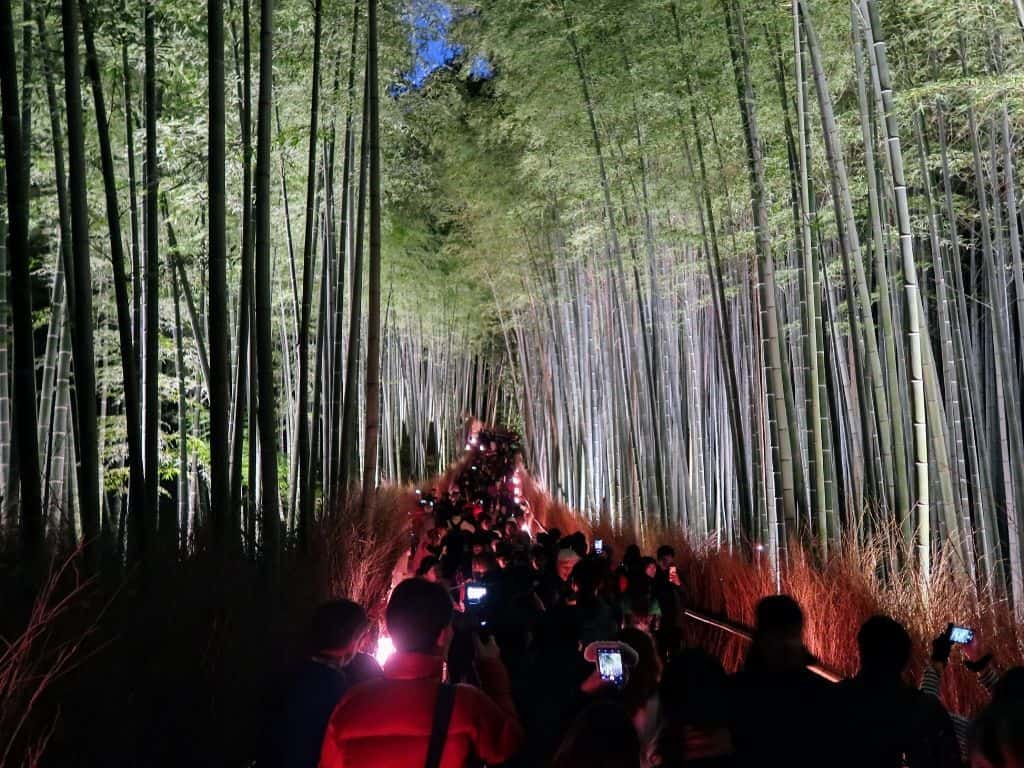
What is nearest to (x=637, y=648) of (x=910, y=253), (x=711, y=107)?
(x=910, y=253)

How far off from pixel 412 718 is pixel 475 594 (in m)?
2.11

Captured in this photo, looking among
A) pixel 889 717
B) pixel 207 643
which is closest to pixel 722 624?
pixel 207 643

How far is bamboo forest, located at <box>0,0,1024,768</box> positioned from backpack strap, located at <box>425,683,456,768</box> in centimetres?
22

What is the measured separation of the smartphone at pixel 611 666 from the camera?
2402 mm

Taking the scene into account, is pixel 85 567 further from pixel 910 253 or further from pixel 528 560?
pixel 910 253

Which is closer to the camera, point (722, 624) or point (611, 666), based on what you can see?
point (611, 666)

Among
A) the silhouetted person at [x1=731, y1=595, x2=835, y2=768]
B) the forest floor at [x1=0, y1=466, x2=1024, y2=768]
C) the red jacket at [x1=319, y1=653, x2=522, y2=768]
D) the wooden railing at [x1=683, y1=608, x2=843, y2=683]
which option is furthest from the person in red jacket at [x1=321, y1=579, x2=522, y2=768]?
the wooden railing at [x1=683, y1=608, x2=843, y2=683]

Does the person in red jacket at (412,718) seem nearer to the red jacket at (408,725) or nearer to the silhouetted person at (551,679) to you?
the red jacket at (408,725)

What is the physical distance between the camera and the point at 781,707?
6.93ft

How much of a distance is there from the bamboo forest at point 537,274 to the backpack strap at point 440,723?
0.73ft

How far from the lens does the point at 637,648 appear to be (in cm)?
249

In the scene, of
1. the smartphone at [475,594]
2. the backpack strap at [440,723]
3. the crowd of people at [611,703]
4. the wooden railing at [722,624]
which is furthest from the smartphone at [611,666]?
the wooden railing at [722,624]

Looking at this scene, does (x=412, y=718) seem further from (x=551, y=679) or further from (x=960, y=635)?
(x=960, y=635)

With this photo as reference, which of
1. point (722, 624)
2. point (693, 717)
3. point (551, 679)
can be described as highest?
point (693, 717)
